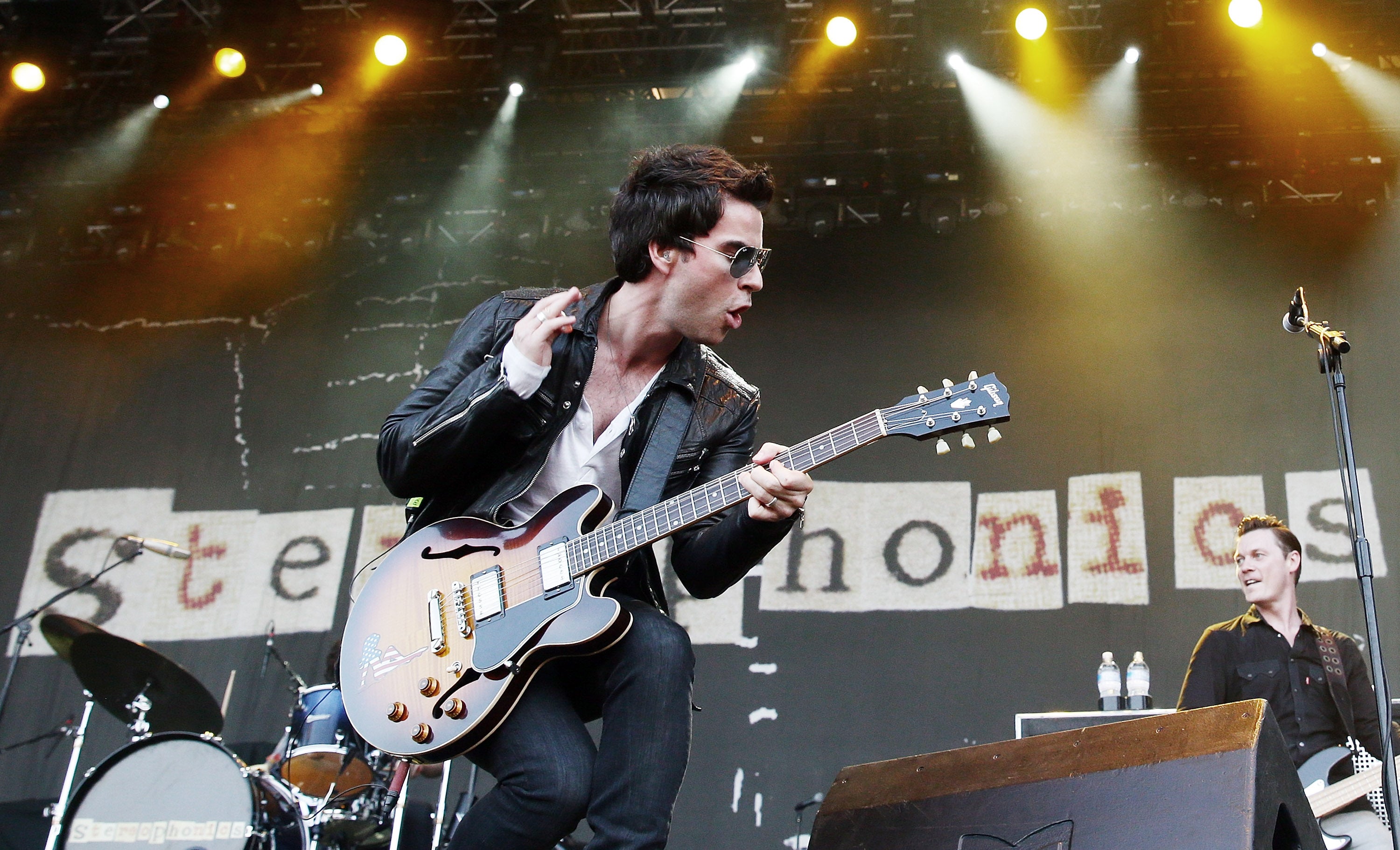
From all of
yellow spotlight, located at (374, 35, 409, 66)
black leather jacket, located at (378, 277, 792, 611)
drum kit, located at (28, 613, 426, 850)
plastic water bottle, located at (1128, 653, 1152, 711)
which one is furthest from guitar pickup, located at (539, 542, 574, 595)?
yellow spotlight, located at (374, 35, 409, 66)

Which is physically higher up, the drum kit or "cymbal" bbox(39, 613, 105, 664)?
"cymbal" bbox(39, 613, 105, 664)

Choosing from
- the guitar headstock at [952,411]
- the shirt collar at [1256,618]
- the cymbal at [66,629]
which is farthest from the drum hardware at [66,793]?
the shirt collar at [1256,618]

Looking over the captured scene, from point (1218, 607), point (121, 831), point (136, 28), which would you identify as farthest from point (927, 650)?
point (136, 28)

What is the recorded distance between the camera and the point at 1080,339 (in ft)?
23.0

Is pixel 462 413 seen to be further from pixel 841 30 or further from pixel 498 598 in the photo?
pixel 841 30

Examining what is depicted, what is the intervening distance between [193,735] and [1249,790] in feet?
12.6

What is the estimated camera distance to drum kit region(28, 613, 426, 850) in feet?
13.9

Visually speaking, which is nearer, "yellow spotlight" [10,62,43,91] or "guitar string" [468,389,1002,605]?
"guitar string" [468,389,1002,605]

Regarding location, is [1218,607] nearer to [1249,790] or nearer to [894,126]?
[894,126]

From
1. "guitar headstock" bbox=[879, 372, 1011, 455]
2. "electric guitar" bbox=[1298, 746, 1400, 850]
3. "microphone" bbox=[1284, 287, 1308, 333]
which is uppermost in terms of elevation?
"microphone" bbox=[1284, 287, 1308, 333]

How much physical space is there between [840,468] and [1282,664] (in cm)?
283

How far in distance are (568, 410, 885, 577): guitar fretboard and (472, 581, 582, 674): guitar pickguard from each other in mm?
→ 67

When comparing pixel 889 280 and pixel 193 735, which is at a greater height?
pixel 889 280

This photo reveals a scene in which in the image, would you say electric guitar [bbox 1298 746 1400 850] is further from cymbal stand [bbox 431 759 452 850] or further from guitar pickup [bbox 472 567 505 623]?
cymbal stand [bbox 431 759 452 850]
